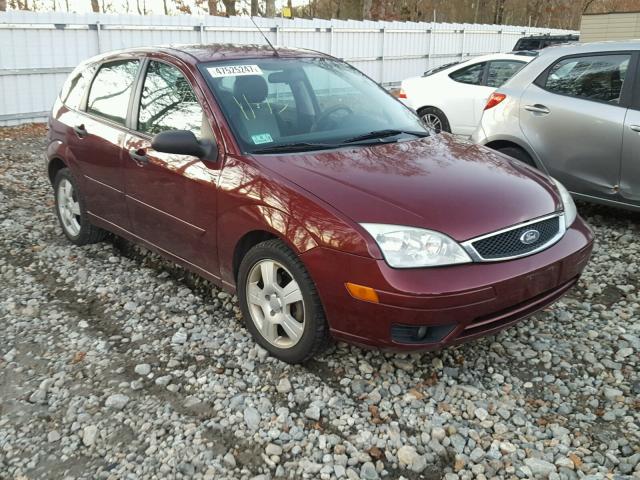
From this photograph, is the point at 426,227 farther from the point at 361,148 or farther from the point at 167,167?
the point at 167,167

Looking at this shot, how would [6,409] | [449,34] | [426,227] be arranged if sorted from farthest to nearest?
[449,34] < [6,409] < [426,227]

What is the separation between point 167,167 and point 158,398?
144cm

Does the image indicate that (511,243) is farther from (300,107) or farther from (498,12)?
(498,12)

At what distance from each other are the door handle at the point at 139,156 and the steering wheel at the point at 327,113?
1121 millimetres

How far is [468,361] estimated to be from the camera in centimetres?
343

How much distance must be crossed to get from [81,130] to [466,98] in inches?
242

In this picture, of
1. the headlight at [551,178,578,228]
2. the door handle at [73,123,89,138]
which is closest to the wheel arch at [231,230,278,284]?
the headlight at [551,178,578,228]

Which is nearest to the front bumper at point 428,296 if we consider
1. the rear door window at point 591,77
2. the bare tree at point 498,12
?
the rear door window at point 591,77

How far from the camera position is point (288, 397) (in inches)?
123

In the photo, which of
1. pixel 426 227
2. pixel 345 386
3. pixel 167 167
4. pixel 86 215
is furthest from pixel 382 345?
pixel 86 215

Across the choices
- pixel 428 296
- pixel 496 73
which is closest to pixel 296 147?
pixel 428 296

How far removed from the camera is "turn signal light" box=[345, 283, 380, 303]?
9.35 feet

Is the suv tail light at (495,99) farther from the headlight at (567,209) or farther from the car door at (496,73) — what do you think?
the car door at (496,73)

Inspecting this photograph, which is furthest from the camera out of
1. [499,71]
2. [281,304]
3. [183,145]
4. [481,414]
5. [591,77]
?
[499,71]
